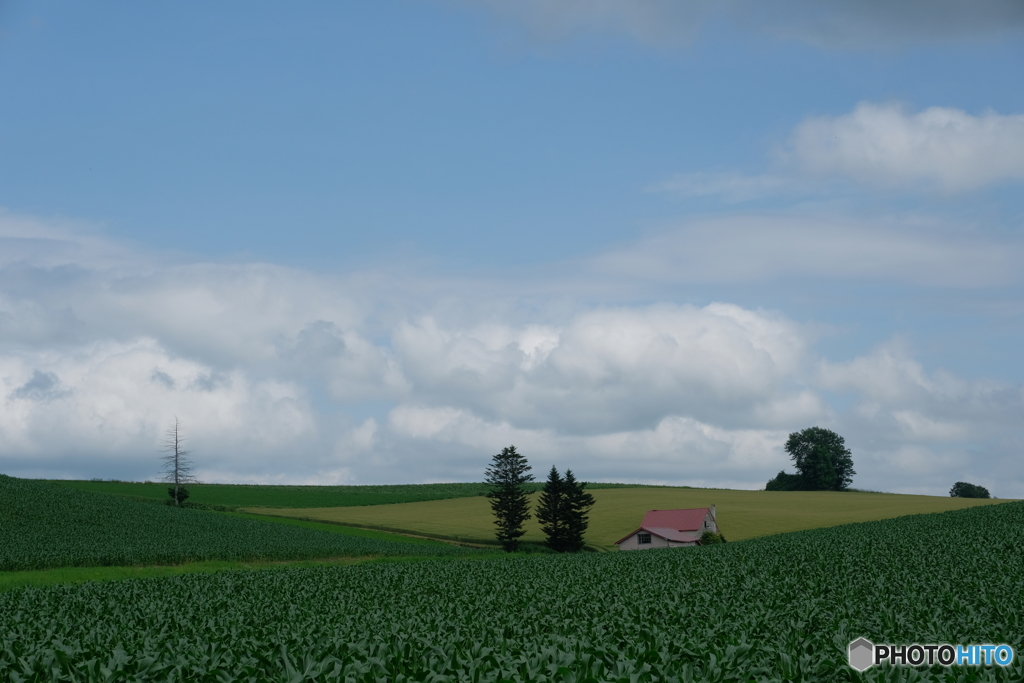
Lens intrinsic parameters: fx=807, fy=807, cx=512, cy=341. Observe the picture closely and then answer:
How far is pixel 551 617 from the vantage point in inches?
818

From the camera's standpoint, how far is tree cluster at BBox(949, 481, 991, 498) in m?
139

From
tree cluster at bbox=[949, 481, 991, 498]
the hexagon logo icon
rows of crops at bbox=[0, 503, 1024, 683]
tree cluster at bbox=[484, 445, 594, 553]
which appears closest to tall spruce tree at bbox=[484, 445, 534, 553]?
tree cluster at bbox=[484, 445, 594, 553]

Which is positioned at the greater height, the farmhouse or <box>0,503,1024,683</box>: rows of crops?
<box>0,503,1024,683</box>: rows of crops

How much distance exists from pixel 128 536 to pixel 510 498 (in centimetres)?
3583

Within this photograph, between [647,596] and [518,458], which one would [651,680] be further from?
[518,458]

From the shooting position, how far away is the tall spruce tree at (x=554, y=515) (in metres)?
76.2

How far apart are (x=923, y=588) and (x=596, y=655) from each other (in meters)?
19.2

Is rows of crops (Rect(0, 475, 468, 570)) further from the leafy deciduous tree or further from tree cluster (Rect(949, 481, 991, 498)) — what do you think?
tree cluster (Rect(949, 481, 991, 498))

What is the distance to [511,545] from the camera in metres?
74.7

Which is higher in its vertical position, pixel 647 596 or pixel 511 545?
pixel 647 596

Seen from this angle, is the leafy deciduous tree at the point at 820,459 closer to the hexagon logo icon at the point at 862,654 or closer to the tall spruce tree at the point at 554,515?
the tall spruce tree at the point at 554,515

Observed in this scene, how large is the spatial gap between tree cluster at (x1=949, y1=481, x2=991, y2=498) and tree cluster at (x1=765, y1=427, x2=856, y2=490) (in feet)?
72.4

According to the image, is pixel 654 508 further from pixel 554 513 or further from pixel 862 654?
pixel 862 654

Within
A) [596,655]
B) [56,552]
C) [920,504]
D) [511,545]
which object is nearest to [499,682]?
[596,655]
